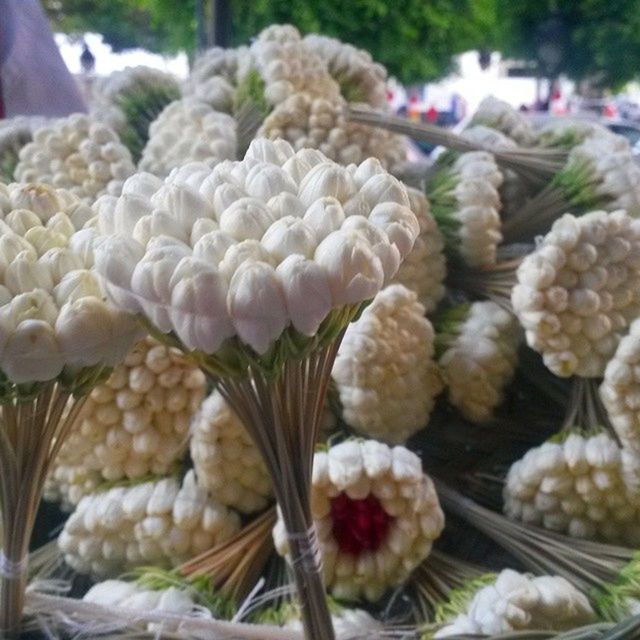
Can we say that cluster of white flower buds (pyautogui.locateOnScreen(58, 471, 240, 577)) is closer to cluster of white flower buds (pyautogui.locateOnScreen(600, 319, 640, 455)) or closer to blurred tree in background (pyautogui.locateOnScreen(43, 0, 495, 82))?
cluster of white flower buds (pyautogui.locateOnScreen(600, 319, 640, 455))

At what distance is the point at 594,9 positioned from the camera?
7.39 ft

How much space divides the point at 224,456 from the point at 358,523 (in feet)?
0.52

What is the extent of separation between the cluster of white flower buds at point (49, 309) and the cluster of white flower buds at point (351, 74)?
2.46ft

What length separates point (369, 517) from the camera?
0.81 meters

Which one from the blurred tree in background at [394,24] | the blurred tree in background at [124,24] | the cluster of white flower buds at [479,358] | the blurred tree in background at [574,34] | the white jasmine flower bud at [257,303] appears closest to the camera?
the white jasmine flower bud at [257,303]

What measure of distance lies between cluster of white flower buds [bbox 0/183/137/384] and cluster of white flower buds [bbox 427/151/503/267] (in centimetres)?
63

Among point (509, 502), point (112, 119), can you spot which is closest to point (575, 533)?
point (509, 502)

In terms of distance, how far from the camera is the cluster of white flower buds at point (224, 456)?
87 centimetres

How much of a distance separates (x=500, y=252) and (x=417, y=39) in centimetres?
95

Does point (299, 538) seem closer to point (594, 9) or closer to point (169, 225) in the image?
point (169, 225)

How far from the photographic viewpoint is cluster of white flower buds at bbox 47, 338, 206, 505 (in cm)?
88

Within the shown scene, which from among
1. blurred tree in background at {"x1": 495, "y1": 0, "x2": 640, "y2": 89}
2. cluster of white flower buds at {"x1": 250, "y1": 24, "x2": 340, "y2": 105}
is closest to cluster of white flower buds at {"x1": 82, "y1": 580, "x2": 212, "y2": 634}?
cluster of white flower buds at {"x1": 250, "y1": 24, "x2": 340, "y2": 105}

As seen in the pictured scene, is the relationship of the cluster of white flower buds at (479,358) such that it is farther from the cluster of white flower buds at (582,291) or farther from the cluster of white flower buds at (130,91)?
the cluster of white flower buds at (130,91)

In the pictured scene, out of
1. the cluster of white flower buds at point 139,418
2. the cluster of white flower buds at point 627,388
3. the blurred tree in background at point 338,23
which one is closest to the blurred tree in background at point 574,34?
the blurred tree in background at point 338,23
